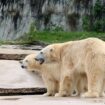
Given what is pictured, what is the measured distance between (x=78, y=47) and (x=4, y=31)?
61.8 feet

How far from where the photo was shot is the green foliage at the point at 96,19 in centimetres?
2585

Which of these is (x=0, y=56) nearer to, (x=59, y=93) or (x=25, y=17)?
(x=59, y=93)

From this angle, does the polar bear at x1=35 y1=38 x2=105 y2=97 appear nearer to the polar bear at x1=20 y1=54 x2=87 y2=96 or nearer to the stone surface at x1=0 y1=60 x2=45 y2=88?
the polar bear at x1=20 y1=54 x2=87 y2=96

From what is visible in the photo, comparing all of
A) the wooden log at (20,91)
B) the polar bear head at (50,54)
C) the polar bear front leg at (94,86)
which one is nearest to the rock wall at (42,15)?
the wooden log at (20,91)

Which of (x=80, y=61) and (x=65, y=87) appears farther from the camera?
(x=65, y=87)

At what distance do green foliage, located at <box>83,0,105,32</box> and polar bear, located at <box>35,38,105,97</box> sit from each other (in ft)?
55.9

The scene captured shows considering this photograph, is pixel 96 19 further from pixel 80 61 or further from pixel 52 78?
pixel 80 61

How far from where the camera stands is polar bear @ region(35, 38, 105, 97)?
7758mm

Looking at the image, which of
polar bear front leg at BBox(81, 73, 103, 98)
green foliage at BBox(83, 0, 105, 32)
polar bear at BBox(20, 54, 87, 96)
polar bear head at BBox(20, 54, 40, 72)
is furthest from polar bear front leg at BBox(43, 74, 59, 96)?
green foliage at BBox(83, 0, 105, 32)

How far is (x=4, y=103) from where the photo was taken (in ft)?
22.2

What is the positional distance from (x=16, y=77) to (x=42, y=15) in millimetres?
16893

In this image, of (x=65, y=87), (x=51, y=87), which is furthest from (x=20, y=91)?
(x=65, y=87)

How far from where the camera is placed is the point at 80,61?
26.7ft

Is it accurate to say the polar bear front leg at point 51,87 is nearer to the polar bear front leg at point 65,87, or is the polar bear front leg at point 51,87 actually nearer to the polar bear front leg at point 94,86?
the polar bear front leg at point 65,87
